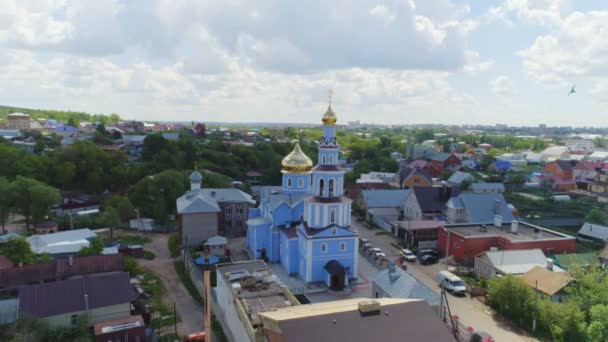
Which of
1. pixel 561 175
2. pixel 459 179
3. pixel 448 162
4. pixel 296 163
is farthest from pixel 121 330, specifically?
pixel 561 175

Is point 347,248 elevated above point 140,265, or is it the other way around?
point 347,248

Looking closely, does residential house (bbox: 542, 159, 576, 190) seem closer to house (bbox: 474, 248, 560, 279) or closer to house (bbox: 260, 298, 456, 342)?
house (bbox: 474, 248, 560, 279)

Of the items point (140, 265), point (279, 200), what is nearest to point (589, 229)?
point (279, 200)

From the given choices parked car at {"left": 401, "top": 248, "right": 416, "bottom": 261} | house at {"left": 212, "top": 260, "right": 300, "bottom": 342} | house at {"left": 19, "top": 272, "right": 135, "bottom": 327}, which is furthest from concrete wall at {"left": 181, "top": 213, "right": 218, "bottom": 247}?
parked car at {"left": 401, "top": 248, "right": 416, "bottom": 261}

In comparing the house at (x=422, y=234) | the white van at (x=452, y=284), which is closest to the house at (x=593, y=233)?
the house at (x=422, y=234)

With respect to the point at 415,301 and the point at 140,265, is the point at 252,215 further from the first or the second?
the point at 415,301

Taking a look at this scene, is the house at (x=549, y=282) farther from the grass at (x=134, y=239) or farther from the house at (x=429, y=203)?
the grass at (x=134, y=239)
